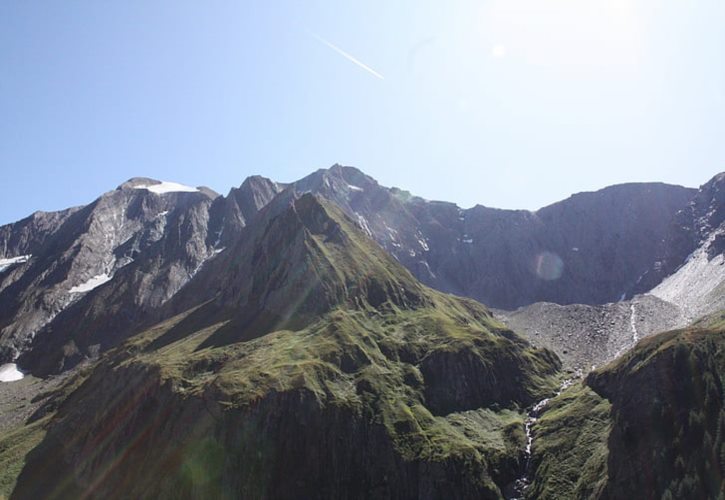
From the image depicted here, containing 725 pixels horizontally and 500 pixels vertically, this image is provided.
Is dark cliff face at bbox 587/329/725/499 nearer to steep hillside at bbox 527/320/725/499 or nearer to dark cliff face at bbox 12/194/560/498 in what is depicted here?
steep hillside at bbox 527/320/725/499

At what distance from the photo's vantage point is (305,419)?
13162 cm

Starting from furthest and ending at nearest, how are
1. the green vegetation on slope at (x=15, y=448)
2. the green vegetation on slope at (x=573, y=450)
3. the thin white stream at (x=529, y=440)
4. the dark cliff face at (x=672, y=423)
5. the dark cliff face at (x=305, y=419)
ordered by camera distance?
the green vegetation on slope at (x=15, y=448), the dark cliff face at (x=305, y=419), the thin white stream at (x=529, y=440), the green vegetation on slope at (x=573, y=450), the dark cliff face at (x=672, y=423)

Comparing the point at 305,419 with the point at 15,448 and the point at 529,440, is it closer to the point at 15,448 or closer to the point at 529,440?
the point at 529,440

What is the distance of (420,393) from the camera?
156 m

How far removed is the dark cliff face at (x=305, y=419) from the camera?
12250cm

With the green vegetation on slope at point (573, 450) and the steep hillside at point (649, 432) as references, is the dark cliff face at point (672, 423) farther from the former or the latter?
the green vegetation on slope at point (573, 450)

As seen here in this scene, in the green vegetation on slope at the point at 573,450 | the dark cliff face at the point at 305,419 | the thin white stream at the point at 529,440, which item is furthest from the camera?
the dark cliff face at the point at 305,419

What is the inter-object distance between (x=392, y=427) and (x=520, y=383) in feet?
187

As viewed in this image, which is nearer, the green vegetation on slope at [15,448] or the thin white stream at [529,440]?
the thin white stream at [529,440]

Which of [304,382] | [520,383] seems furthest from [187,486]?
[520,383]

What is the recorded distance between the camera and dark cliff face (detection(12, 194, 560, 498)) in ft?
402

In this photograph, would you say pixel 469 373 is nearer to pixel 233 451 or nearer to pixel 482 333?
pixel 482 333

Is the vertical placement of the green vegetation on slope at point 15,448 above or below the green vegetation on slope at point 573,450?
above

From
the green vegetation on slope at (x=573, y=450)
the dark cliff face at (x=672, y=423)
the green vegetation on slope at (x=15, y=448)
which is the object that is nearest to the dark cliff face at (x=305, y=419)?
the green vegetation on slope at (x=15, y=448)
